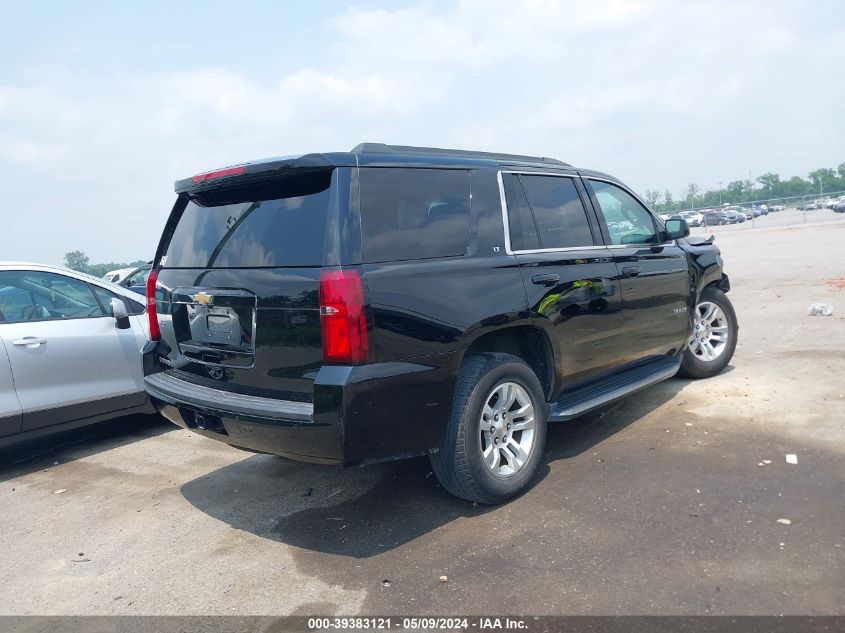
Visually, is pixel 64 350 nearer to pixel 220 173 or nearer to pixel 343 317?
pixel 220 173

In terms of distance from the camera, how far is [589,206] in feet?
16.2

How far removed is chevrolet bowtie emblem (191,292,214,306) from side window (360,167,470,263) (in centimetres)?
100

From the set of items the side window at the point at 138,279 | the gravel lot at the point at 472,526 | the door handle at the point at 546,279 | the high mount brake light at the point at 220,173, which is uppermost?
the high mount brake light at the point at 220,173

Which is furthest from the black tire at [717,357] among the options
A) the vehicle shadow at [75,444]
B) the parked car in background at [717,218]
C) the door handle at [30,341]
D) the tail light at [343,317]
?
the parked car in background at [717,218]

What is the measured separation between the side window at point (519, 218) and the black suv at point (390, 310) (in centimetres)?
1

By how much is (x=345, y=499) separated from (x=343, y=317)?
1585 mm

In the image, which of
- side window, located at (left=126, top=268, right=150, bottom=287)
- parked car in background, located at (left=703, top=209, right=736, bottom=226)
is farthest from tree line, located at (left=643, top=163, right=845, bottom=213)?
side window, located at (left=126, top=268, right=150, bottom=287)

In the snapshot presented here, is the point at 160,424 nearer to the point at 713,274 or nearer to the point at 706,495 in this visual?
the point at 706,495

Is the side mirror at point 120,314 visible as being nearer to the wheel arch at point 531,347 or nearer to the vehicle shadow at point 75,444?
the vehicle shadow at point 75,444

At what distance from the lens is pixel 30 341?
520 cm

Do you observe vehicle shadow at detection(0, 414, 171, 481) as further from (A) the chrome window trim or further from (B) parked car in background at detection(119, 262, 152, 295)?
(B) parked car in background at detection(119, 262, 152, 295)

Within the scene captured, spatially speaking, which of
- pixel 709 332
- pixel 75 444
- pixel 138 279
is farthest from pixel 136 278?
pixel 709 332

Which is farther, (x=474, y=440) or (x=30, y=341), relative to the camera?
(x=30, y=341)

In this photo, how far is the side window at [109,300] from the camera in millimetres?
5805
